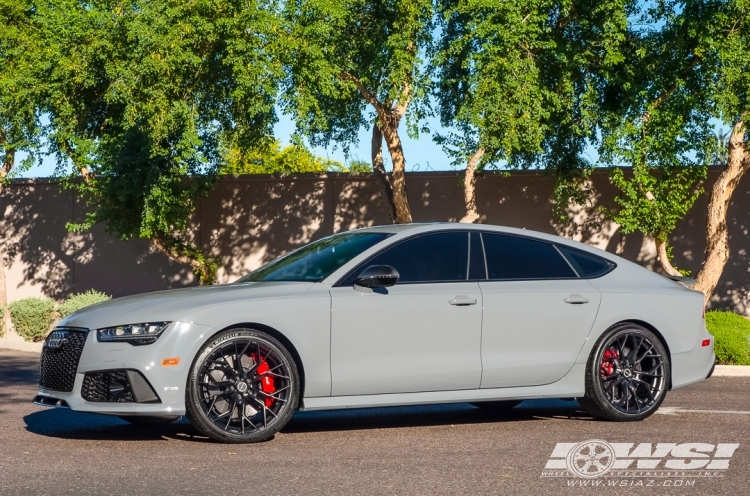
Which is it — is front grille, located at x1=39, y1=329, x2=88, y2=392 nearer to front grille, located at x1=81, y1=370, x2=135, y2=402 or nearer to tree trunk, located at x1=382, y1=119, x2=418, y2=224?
front grille, located at x1=81, y1=370, x2=135, y2=402

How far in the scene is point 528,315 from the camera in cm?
843

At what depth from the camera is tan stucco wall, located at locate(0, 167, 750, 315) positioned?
67.3ft

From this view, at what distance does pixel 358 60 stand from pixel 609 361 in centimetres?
1144

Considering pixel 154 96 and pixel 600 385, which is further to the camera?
pixel 154 96

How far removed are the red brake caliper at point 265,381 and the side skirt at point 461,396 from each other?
26 centimetres

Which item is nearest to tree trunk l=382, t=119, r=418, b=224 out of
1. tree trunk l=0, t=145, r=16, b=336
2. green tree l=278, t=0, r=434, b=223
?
green tree l=278, t=0, r=434, b=223

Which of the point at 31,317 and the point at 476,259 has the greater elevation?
the point at 476,259

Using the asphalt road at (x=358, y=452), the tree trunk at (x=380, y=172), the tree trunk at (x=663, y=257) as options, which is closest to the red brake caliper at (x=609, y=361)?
the asphalt road at (x=358, y=452)

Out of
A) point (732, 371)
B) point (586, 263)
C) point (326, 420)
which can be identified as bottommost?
point (732, 371)

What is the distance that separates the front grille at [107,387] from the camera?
7.41 metres

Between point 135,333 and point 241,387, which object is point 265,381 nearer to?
point 241,387

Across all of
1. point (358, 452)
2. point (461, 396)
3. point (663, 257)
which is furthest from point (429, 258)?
point (663, 257)

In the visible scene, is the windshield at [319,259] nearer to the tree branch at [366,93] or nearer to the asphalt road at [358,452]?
the asphalt road at [358,452]

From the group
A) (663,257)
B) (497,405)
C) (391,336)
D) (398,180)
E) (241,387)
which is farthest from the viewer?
(398,180)
